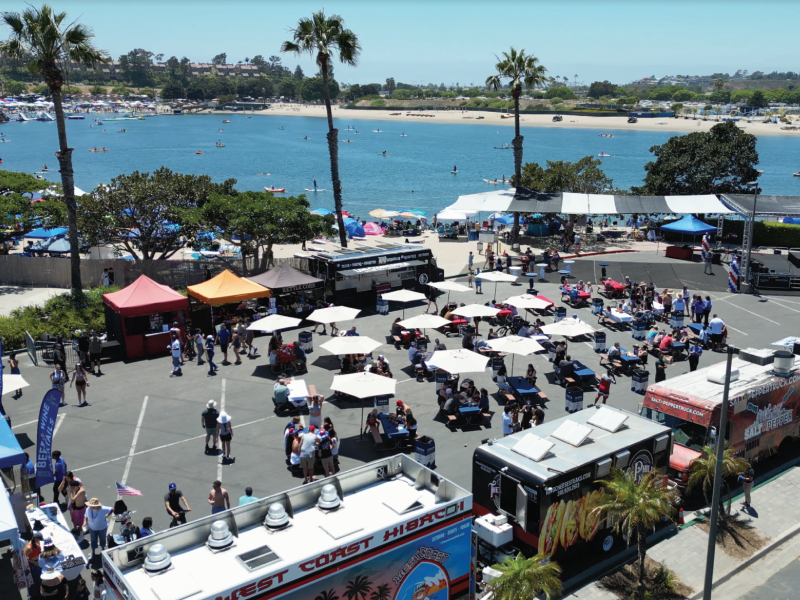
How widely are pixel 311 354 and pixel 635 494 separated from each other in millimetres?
14256

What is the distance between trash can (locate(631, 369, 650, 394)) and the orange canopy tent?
13629mm

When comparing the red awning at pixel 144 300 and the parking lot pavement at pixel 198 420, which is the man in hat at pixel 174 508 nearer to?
the parking lot pavement at pixel 198 420

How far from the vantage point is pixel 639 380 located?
20.7 m

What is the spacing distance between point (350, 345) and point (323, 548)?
12.7 m

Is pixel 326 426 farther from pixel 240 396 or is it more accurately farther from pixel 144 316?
pixel 144 316

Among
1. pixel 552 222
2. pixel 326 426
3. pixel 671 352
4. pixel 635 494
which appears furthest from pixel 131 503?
pixel 552 222

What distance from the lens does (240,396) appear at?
20969 mm

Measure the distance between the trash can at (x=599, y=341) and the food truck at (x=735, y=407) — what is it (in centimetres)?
712

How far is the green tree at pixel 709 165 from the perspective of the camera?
157ft

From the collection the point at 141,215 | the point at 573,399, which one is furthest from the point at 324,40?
the point at 573,399

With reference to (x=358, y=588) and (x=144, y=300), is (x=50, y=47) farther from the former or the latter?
(x=358, y=588)

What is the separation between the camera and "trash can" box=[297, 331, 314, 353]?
2445cm

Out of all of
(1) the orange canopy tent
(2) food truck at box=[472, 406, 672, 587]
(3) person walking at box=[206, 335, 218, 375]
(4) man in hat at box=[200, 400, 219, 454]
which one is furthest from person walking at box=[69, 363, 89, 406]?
(2) food truck at box=[472, 406, 672, 587]

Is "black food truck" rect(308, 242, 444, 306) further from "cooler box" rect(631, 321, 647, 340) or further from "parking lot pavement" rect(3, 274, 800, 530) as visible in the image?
"cooler box" rect(631, 321, 647, 340)
